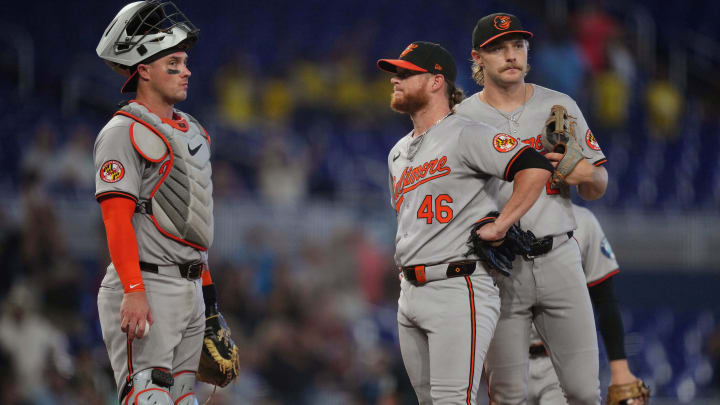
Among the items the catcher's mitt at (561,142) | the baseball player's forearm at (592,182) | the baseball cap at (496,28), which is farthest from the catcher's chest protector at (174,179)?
the baseball player's forearm at (592,182)

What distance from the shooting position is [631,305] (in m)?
10.2

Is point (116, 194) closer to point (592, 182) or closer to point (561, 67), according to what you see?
point (592, 182)

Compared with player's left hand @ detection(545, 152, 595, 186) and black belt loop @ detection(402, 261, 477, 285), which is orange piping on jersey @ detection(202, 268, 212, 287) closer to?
black belt loop @ detection(402, 261, 477, 285)

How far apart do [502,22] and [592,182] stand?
80cm

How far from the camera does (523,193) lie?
12.2 ft

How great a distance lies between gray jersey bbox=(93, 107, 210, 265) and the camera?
364 cm

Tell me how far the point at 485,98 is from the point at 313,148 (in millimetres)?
7045

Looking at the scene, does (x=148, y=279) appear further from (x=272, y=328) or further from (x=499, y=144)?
(x=272, y=328)

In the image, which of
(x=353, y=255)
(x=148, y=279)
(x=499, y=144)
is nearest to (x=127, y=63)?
(x=148, y=279)

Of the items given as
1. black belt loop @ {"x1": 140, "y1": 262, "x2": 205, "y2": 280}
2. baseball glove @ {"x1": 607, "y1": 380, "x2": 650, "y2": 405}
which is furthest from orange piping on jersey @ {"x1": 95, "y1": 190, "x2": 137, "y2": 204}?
baseball glove @ {"x1": 607, "y1": 380, "x2": 650, "y2": 405}

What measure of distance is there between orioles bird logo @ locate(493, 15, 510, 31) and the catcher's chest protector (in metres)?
1.41

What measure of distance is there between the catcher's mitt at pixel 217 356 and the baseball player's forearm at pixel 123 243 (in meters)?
0.52

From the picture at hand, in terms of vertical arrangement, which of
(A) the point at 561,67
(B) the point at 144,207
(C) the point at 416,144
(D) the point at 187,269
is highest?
(A) the point at 561,67

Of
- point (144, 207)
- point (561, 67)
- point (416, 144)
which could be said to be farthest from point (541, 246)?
point (561, 67)
